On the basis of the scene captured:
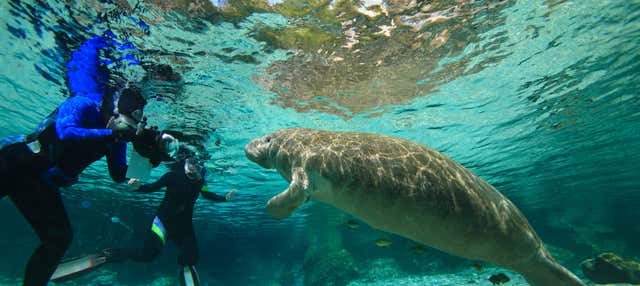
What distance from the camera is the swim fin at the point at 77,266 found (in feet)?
16.1

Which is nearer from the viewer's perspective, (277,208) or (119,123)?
(277,208)

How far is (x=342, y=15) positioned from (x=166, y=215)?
24.0 feet

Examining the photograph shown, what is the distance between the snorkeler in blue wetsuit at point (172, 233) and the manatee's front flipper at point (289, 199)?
11.3ft

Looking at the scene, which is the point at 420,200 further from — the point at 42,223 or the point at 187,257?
the point at 187,257

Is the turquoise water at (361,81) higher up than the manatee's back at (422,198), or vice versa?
the turquoise water at (361,81)

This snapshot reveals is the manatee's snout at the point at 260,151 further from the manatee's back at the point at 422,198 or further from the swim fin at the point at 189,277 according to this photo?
the swim fin at the point at 189,277

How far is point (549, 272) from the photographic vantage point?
3713 millimetres

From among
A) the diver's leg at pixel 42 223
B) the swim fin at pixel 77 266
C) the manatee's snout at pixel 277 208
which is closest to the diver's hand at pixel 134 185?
the swim fin at pixel 77 266

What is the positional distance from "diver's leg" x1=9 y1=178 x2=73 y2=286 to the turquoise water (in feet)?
14.2

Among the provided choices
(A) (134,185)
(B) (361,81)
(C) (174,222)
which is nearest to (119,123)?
(A) (134,185)

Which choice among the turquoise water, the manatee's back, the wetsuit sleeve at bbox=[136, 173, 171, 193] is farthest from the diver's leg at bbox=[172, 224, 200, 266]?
the manatee's back

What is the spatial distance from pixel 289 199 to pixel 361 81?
7068 millimetres

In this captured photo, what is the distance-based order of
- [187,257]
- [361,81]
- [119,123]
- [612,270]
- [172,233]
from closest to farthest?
[119,123], [187,257], [172,233], [361,81], [612,270]

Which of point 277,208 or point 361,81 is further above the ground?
point 361,81
